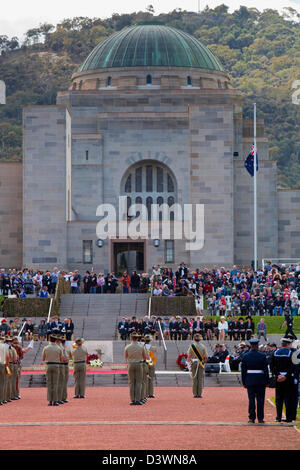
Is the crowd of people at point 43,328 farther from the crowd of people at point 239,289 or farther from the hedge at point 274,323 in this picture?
the crowd of people at point 239,289

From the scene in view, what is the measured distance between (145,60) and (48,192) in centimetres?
1585

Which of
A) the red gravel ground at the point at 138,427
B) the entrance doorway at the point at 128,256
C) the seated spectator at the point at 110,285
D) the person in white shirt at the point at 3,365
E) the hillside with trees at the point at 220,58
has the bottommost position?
the red gravel ground at the point at 138,427

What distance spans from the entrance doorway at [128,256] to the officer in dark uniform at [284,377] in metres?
40.5

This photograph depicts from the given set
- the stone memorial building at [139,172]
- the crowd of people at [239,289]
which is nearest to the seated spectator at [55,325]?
the crowd of people at [239,289]

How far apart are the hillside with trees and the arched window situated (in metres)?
42.2

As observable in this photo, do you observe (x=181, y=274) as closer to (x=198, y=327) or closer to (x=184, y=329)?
(x=184, y=329)

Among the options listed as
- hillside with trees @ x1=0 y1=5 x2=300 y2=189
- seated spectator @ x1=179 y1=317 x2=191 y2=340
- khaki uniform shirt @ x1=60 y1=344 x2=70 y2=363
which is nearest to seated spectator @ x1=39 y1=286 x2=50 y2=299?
seated spectator @ x1=179 y1=317 x2=191 y2=340

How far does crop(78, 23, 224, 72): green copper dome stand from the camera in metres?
74.6

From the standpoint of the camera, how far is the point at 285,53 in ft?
512

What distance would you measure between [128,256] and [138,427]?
147ft

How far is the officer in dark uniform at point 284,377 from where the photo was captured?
71.4 feet

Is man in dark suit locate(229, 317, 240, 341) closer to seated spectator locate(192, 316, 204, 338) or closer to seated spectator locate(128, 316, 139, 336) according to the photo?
seated spectator locate(192, 316, 204, 338)

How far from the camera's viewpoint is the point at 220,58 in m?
148

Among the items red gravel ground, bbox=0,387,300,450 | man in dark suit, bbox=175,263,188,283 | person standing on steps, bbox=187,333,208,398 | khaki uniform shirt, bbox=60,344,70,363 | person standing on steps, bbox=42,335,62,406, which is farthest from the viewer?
man in dark suit, bbox=175,263,188,283
